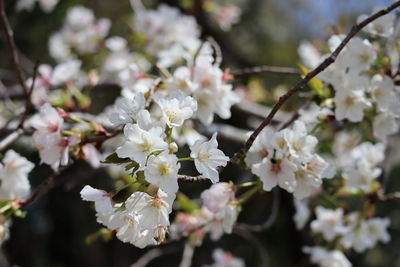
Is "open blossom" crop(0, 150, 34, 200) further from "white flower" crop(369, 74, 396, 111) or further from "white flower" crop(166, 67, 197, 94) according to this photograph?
"white flower" crop(369, 74, 396, 111)

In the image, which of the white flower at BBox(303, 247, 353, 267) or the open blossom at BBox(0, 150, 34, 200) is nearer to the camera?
the open blossom at BBox(0, 150, 34, 200)

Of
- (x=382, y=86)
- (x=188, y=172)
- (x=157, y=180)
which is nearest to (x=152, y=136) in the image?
(x=157, y=180)

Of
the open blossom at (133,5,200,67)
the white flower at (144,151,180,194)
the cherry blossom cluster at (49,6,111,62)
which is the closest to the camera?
the white flower at (144,151,180,194)

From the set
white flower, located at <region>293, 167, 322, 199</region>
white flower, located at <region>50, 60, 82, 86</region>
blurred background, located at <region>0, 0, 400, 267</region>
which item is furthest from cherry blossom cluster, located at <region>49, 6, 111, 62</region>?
white flower, located at <region>293, 167, 322, 199</region>

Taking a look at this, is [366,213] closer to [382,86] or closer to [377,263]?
[382,86]

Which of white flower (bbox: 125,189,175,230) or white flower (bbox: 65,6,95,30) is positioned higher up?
white flower (bbox: 125,189,175,230)

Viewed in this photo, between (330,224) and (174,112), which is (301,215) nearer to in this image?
(330,224)

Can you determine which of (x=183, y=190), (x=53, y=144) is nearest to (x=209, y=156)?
(x=53, y=144)
